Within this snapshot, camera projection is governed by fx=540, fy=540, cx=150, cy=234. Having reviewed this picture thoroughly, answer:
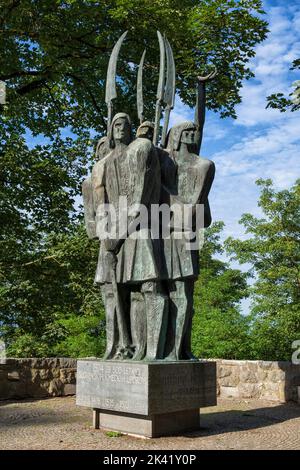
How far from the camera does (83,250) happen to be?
14172mm

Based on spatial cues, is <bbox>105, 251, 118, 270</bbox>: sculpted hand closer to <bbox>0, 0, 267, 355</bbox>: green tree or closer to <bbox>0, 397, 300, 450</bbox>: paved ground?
<bbox>0, 397, 300, 450</bbox>: paved ground

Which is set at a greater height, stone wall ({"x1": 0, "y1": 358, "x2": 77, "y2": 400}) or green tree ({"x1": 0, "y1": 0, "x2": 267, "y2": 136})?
green tree ({"x1": 0, "y1": 0, "x2": 267, "y2": 136})

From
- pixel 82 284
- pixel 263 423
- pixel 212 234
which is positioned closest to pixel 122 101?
pixel 82 284

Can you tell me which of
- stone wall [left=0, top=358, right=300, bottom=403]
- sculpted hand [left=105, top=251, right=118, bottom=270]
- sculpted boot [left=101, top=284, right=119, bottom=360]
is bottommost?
stone wall [left=0, top=358, right=300, bottom=403]

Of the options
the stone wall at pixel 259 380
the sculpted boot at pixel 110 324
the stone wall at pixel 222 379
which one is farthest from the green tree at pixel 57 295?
the sculpted boot at pixel 110 324

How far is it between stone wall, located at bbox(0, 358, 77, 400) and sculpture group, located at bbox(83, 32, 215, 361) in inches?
→ 120

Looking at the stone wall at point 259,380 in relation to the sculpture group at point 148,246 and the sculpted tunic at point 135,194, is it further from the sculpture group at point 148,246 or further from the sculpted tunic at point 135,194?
the sculpted tunic at point 135,194

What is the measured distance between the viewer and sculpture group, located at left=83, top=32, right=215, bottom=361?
6.03 metres

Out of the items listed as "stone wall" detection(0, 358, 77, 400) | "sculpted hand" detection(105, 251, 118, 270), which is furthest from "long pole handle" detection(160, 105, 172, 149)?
"stone wall" detection(0, 358, 77, 400)

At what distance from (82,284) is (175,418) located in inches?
354

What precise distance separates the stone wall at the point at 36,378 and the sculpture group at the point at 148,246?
10.0ft

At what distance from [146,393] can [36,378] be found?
13.3 ft

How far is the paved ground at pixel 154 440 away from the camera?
5.23 m

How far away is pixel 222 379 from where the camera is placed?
365 inches
